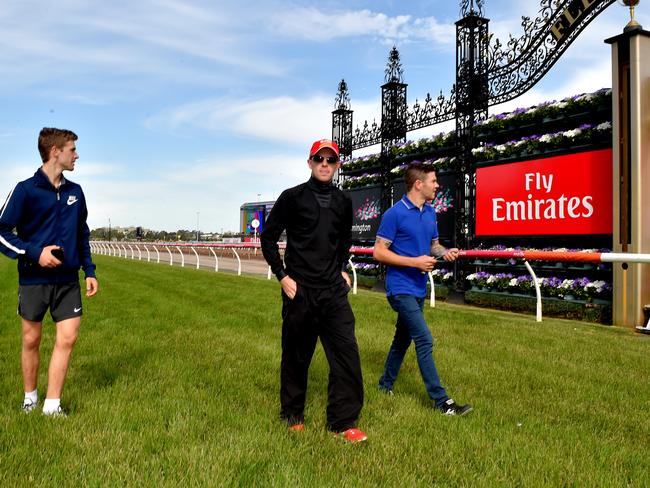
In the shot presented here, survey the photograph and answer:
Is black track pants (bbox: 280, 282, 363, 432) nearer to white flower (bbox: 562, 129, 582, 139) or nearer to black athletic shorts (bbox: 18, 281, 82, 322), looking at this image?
black athletic shorts (bbox: 18, 281, 82, 322)

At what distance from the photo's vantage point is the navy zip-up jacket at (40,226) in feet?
11.0

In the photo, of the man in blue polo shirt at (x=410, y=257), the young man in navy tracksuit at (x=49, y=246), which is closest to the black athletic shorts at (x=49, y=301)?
the young man in navy tracksuit at (x=49, y=246)

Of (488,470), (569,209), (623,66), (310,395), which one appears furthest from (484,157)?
(488,470)

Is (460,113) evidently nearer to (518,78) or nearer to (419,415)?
(518,78)

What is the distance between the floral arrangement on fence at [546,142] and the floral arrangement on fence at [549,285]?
93.0 inches

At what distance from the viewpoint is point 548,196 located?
9.77 m

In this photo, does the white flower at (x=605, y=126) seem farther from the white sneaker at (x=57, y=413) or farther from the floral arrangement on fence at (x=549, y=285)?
the white sneaker at (x=57, y=413)

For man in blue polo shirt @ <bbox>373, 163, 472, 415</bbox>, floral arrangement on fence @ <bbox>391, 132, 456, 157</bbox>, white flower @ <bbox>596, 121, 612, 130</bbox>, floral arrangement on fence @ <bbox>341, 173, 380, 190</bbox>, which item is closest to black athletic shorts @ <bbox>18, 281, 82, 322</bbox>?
man in blue polo shirt @ <bbox>373, 163, 472, 415</bbox>

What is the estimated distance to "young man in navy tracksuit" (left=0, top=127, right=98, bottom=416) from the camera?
3.38 m

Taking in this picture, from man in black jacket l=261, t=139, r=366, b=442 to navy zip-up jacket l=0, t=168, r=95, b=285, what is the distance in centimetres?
131

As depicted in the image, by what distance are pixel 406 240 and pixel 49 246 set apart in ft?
7.92

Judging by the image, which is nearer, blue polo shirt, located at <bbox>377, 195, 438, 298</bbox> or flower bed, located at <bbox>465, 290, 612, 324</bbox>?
blue polo shirt, located at <bbox>377, 195, 438, 298</bbox>

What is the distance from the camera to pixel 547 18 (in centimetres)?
1023

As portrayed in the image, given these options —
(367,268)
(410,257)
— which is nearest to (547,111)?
(367,268)
